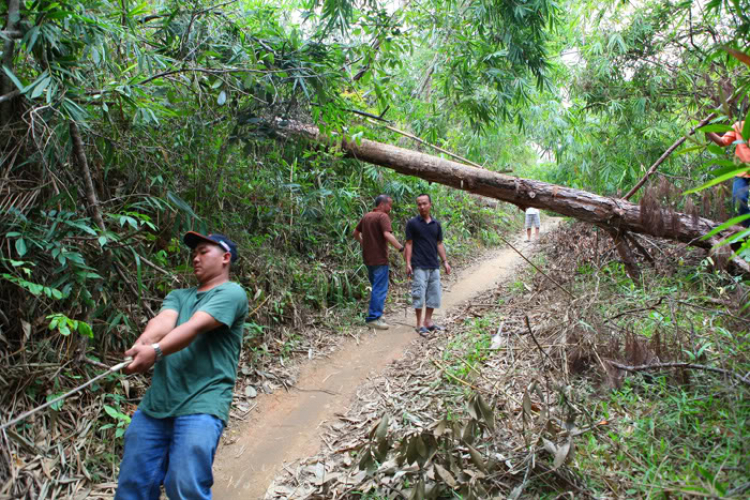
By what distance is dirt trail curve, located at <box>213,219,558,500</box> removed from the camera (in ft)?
11.1

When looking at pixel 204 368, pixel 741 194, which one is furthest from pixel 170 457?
pixel 741 194

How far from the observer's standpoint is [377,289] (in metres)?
6.31

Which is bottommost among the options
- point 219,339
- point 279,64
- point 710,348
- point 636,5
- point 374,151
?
point 219,339

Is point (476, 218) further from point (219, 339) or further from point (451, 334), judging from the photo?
point (219, 339)

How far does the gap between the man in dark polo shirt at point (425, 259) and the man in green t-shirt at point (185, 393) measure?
3514 mm

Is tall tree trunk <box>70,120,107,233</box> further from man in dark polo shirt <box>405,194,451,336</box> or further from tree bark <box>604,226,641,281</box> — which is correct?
tree bark <box>604,226,641,281</box>

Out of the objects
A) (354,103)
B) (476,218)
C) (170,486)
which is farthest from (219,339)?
(476,218)

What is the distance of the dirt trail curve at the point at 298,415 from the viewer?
3373 millimetres

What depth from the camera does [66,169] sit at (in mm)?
3389

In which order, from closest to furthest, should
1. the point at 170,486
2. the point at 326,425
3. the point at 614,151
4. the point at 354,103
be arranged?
the point at 170,486, the point at 326,425, the point at 354,103, the point at 614,151

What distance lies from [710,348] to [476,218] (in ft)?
31.1

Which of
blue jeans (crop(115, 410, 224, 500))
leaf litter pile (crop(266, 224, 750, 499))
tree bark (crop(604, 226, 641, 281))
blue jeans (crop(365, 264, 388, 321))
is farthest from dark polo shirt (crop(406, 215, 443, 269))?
blue jeans (crop(115, 410, 224, 500))

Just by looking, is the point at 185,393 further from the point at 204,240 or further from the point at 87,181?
the point at 87,181

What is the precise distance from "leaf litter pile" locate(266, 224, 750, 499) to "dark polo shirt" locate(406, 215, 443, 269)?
3.25 feet
